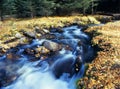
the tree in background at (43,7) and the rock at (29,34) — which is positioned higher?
the tree in background at (43,7)

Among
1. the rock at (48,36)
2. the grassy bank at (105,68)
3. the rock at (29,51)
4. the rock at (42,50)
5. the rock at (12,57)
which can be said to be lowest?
the rock at (48,36)

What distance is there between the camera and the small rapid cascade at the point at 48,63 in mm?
12328

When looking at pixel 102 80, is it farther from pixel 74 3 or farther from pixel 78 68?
pixel 74 3

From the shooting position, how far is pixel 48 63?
47.3 ft

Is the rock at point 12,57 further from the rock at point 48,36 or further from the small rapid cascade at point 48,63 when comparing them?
the rock at point 48,36

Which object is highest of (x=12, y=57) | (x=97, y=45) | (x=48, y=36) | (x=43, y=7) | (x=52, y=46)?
(x=43, y=7)

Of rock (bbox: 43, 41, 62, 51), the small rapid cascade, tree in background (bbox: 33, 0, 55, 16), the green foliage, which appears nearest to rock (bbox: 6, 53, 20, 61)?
the small rapid cascade

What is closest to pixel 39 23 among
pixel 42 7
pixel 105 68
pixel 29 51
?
pixel 42 7

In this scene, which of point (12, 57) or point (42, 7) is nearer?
point (12, 57)

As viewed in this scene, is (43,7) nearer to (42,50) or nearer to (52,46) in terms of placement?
(52,46)

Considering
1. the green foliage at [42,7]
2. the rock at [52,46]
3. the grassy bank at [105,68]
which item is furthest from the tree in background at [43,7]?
the rock at [52,46]

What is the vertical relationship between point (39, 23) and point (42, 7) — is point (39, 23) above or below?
below

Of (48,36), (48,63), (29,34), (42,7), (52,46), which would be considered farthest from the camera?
(42,7)

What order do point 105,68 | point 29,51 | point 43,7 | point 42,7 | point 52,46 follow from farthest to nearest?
point 43,7 < point 42,7 < point 52,46 < point 29,51 < point 105,68
